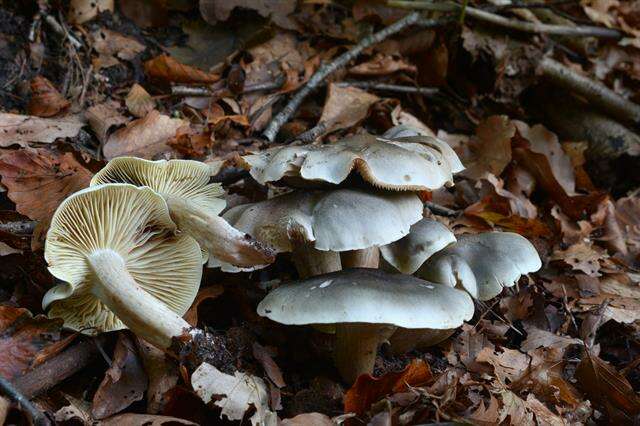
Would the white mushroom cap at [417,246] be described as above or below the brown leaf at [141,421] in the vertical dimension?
above

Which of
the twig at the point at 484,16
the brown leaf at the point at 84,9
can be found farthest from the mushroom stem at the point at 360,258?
the twig at the point at 484,16

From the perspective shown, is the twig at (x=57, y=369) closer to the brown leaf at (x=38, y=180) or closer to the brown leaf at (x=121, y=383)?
the brown leaf at (x=121, y=383)

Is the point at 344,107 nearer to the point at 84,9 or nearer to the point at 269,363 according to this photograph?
the point at 84,9

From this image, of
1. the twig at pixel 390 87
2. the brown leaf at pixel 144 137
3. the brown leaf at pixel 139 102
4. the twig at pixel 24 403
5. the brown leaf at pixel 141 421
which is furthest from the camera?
the twig at pixel 390 87

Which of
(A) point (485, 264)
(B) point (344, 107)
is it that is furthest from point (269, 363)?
(B) point (344, 107)

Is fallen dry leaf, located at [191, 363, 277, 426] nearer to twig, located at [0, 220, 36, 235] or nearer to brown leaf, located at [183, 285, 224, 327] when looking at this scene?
brown leaf, located at [183, 285, 224, 327]
